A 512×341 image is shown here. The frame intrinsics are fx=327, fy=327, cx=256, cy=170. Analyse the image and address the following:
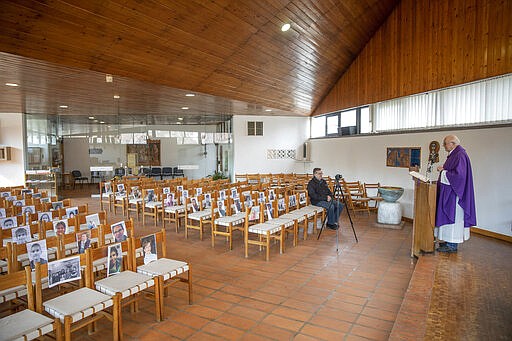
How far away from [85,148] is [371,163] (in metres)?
10.4

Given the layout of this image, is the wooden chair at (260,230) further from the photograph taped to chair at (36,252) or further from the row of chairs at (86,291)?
the photograph taped to chair at (36,252)

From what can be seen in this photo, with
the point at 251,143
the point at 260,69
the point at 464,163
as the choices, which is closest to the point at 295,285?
the point at 464,163

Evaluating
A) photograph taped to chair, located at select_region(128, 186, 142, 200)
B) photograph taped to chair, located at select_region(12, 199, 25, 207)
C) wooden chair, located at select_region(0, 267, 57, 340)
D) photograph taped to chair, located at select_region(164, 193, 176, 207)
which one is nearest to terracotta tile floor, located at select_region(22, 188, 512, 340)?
wooden chair, located at select_region(0, 267, 57, 340)

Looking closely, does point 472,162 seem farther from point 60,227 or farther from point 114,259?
point 60,227

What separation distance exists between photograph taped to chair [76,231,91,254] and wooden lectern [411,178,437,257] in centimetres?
428

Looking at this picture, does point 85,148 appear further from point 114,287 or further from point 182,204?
point 114,287

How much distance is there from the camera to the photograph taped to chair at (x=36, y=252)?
302 cm

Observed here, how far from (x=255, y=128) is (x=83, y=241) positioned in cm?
983

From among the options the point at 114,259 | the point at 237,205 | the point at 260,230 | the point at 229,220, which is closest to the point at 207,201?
the point at 237,205

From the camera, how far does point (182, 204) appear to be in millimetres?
7148

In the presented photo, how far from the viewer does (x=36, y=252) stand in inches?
120

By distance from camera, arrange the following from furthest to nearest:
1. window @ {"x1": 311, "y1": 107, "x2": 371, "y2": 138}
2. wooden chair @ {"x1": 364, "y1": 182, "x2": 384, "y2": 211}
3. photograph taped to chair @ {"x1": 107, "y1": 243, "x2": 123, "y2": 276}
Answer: window @ {"x1": 311, "y1": 107, "x2": 371, "y2": 138}
wooden chair @ {"x1": 364, "y1": 182, "x2": 384, "y2": 211}
photograph taped to chair @ {"x1": 107, "y1": 243, "x2": 123, "y2": 276}

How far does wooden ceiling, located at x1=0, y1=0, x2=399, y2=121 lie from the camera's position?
14.6ft

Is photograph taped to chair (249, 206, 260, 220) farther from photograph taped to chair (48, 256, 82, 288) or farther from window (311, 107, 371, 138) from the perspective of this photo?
window (311, 107, 371, 138)
